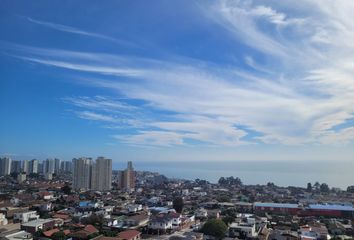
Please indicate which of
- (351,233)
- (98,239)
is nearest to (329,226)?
(351,233)

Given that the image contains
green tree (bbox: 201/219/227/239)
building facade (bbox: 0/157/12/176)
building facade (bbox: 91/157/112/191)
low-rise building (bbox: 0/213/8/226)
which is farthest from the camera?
building facade (bbox: 0/157/12/176)

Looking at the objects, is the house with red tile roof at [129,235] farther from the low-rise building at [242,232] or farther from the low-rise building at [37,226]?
the low-rise building at [242,232]

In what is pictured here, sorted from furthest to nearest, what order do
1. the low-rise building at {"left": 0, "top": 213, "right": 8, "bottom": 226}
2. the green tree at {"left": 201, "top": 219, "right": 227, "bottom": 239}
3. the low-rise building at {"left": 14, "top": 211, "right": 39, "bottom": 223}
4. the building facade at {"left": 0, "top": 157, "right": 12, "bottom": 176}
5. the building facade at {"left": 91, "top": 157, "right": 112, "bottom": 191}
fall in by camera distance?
1. the building facade at {"left": 0, "top": 157, "right": 12, "bottom": 176}
2. the building facade at {"left": 91, "top": 157, "right": 112, "bottom": 191}
3. the low-rise building at {"left": 14, "top": 211, "right": 39, "bottom": 223}
4. the low-rise building at {"left": 0, "top": 213, "right": 8, "bottom": 226}
5. the green tree at {"left": 201, "top": 219, "right": 227, "bottom": 239}

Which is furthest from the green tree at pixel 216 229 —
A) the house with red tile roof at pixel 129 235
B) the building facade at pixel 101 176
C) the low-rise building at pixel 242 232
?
the building facade at pixel 101 176

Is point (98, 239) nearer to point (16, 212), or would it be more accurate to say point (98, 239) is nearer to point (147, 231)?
point (147, 231)

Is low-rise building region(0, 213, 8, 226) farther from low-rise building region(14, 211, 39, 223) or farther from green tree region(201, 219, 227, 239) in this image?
green tree region(201, 219, 227, 239)

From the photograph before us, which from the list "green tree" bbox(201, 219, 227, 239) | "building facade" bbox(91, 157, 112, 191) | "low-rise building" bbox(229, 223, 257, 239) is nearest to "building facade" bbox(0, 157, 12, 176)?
"building facade" bbox(91, 157, 112, 191)

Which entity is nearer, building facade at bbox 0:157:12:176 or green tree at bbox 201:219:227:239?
green tree at bbox 201:219:227:239

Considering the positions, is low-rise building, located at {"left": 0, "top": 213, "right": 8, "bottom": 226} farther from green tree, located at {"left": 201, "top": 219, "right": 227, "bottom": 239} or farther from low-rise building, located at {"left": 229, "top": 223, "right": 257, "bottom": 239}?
low-rise building, located at {"left": 229, "top": 223, "right": 257, "bottom": 239}

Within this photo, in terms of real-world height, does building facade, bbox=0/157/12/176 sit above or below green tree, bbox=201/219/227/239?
above

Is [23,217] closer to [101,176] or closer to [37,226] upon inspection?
[37,226]

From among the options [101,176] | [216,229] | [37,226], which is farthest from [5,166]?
[216,229]

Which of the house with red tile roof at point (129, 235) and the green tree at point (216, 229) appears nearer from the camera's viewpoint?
the house with red tile roof at point (129, 235)
